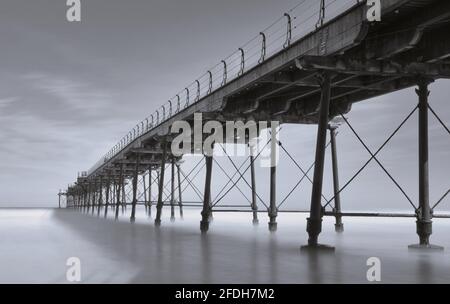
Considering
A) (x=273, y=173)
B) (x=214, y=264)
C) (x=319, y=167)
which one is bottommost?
(x=214, y=264)

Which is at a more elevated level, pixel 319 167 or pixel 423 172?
pixel 319 167

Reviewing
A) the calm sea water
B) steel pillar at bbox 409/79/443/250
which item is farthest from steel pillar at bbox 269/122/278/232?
steel pillar at bbox 409/79/443/250

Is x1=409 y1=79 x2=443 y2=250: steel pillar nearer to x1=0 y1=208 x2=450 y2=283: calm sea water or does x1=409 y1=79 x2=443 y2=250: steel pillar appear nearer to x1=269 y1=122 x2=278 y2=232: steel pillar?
x1=0 y1=208 x2=450 y2=283: calm sea water

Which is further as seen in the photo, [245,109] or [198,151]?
[198,151]

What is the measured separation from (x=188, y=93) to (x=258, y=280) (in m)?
18.4

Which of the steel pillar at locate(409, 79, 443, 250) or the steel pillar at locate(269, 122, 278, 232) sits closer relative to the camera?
the steel pillar at locate(409, 79, 443, 250)

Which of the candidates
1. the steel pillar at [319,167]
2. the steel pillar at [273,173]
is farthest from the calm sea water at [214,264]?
the steel pillar at [273,173]

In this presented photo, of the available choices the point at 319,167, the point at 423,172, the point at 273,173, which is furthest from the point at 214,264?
the point at 273,173

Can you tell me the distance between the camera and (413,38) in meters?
13.2

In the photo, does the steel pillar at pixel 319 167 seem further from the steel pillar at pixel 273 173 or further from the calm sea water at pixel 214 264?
the steel pillar at pixel 273 173

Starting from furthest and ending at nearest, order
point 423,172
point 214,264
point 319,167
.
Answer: point 423,172 → point 319,167 → point 214,264

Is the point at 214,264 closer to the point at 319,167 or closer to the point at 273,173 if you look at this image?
the point at 319,167
